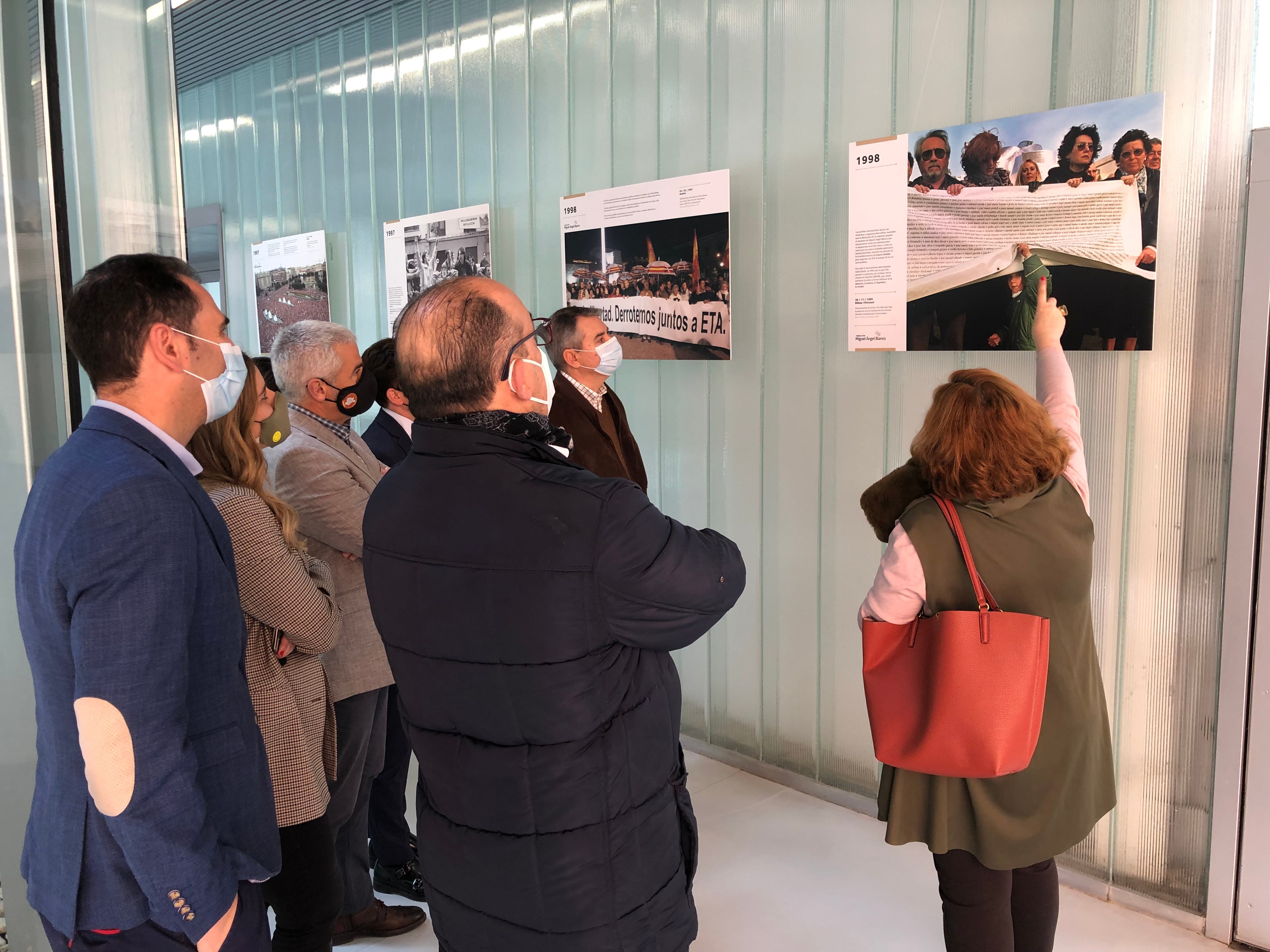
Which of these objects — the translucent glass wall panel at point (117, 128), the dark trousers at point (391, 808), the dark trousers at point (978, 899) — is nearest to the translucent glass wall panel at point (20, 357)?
the translucent glass wall panel at point (117, 128)

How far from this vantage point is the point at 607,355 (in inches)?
131

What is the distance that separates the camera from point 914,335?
3303 mm

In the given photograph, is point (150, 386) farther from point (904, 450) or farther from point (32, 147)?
point (904, 450)

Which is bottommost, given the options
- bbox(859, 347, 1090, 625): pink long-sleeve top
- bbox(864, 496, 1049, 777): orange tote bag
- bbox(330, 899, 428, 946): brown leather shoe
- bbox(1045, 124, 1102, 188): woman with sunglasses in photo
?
bbox(330, 899, 428, 946): brown leather shoe

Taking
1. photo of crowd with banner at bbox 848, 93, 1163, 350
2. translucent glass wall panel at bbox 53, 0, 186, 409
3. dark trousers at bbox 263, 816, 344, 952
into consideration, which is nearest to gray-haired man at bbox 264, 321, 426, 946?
dark trousers at bbox 263, 816, 344, 952

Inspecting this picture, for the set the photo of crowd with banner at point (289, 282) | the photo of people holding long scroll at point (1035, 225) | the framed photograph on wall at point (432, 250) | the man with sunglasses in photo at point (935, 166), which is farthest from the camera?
the photo of crowd with banner at point (289, 282)

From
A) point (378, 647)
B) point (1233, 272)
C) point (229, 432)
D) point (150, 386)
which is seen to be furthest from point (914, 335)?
point (150, 386)

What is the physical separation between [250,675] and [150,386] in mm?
775

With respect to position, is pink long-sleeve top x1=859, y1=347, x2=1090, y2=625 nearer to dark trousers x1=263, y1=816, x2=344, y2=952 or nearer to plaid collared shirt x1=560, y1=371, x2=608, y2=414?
dark trousers x1=263, y1=816, x2=344, y2=952

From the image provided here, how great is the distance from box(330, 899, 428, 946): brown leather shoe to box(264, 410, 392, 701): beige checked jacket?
2.59 ft

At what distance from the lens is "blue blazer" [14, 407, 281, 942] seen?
4.42 feet

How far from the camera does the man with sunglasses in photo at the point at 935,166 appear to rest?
315 centimetres

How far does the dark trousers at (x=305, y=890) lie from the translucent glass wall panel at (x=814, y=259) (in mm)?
2154

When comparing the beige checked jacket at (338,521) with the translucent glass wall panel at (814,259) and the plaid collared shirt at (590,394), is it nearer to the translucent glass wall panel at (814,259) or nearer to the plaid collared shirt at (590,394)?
the plaid collared shirt at (590,394)
